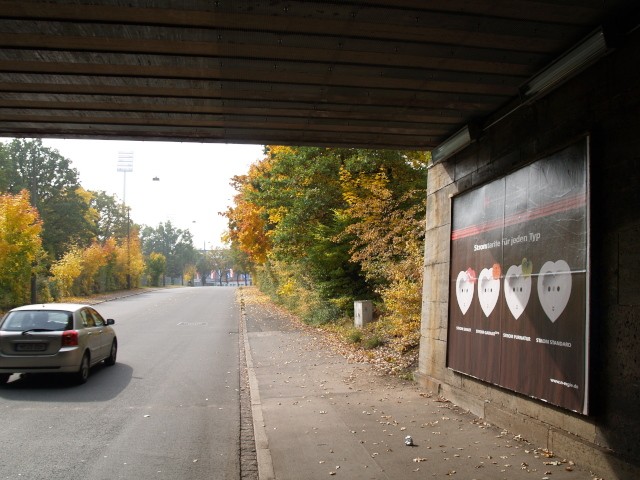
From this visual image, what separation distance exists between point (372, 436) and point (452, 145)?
465cm

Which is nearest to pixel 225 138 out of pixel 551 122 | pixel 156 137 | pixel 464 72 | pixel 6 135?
pixel 156 137

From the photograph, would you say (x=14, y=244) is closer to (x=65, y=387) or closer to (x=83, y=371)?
(x=83, y=371)

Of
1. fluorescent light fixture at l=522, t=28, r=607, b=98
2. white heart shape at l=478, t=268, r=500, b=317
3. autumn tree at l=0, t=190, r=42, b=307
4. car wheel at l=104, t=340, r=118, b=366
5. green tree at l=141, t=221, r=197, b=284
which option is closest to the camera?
fluorescent light fixture at l=522, t=28, r=607, b=98

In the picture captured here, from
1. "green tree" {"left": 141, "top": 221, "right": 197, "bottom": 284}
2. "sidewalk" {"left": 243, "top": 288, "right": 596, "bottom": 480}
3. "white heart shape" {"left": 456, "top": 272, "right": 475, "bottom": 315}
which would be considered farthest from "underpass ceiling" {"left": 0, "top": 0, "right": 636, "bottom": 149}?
"green tree" {"left": 141, "top": 221, "right": 197, "bottom": 284}

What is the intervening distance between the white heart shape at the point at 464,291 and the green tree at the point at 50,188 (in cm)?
5813

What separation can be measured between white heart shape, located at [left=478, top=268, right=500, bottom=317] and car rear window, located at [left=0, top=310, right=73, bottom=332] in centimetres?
789

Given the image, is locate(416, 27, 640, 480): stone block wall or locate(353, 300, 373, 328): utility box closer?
locate(416, 27, 640, 480): stone block wall

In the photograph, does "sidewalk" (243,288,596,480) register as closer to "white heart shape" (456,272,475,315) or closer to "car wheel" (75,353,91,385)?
"white heart shape" (456,272,475,315)

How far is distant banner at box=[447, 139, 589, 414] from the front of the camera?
583 cm

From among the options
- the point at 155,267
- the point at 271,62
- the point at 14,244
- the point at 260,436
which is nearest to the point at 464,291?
the point at 260,436

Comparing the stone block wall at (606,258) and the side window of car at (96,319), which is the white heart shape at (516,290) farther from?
the side window of car at (96,319)

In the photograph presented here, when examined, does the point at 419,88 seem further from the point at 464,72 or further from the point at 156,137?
the point at 156,137

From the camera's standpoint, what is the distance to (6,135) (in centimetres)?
946

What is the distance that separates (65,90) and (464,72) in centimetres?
490
